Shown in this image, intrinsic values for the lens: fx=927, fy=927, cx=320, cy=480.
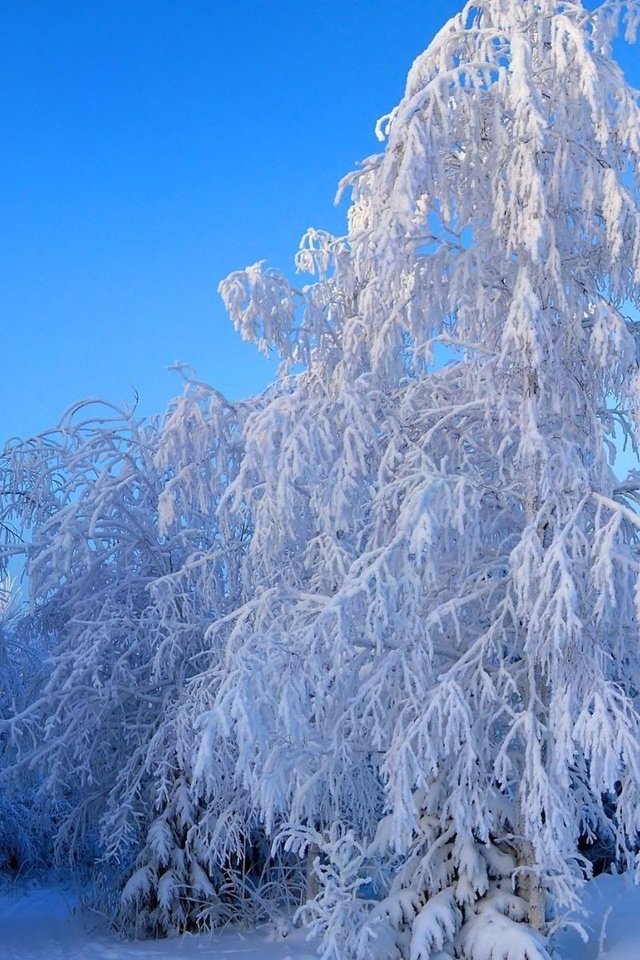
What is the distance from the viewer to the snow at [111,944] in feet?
35.0

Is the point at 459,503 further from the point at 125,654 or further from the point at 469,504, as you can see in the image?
the point at 125,654

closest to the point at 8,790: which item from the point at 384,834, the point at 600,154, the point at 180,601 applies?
the point at 180,601

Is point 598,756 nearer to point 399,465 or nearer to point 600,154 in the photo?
point 399,465

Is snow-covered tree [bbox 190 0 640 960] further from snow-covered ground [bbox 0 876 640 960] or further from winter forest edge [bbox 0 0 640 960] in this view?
snow-covered ground [bbox 0 876 640 960]

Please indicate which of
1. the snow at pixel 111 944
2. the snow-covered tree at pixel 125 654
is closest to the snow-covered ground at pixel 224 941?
the snow at pixel 111 944

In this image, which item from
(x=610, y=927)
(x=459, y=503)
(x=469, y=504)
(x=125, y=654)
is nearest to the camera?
(x=459, y=503)

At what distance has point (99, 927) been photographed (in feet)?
41.3

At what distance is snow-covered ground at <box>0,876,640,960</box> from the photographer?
8.68 m

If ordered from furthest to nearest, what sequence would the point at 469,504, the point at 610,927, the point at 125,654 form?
the point at 125,654
the point at 610,927
the point at 469,504

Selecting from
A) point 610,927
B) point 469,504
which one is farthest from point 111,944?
point 469,504

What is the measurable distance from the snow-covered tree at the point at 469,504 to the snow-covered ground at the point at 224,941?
57.3 inches

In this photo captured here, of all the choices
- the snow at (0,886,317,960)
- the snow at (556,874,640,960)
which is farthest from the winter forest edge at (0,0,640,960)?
the snow at (0,886,317,960)

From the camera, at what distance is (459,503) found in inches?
258

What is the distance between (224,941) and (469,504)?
756 cm
